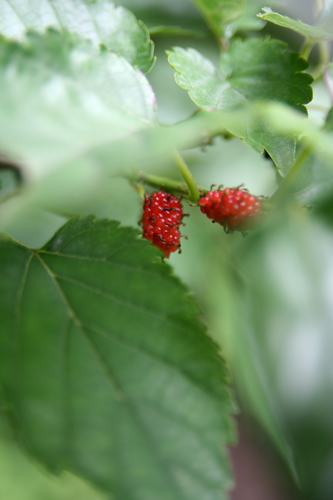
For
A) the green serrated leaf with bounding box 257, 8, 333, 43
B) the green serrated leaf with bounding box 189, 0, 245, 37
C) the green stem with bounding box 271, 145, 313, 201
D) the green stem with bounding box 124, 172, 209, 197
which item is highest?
the green serrated leaf with bounding box 189, 0, 245, 37

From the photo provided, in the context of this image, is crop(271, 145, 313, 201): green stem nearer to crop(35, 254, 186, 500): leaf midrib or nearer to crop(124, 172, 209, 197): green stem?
crop(124, 172, 209, 197): green stem

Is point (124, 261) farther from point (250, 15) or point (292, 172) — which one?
point (250, 15)

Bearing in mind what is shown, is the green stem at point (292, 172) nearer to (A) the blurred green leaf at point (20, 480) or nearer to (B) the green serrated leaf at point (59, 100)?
(B) the green serrated leaf at point (59, 100)

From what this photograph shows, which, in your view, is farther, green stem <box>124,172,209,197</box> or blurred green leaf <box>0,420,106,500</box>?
blurred green leaf <box>0,420,106,500</box>

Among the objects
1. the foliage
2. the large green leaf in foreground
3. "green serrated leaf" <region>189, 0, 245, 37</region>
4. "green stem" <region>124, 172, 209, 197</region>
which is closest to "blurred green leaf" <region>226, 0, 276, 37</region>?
"green serrated leaf" <region>189, 0, 245, 37</region>

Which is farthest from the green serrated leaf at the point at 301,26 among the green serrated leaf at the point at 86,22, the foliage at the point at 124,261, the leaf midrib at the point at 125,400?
the leaf midrib at the point at 125,400

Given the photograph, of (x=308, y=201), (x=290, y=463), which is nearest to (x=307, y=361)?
(x=290, y=463)

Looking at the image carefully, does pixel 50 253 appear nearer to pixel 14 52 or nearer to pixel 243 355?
pixel 14 52
